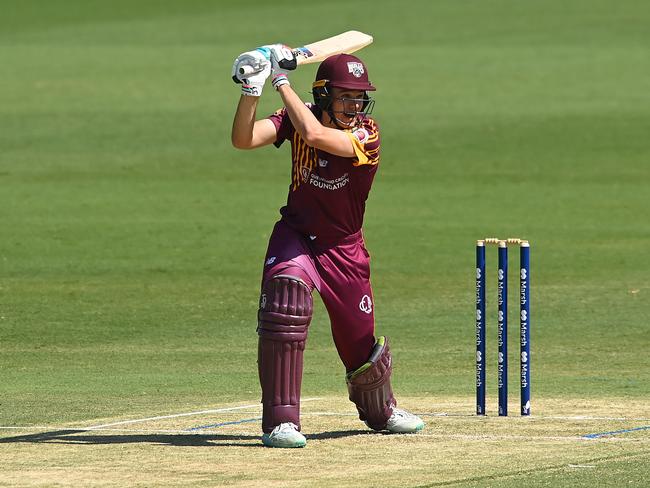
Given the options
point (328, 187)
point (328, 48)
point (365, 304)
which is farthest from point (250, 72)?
point (365, 304)

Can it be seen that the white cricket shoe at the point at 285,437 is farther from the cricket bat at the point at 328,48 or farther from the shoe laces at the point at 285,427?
the cricket bat at the point at 328,48

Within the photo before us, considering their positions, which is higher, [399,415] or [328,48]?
[328,48]

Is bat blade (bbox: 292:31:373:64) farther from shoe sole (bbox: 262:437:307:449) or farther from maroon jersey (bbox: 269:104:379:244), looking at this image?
shoe sole (bbox: 262:437:307:449)


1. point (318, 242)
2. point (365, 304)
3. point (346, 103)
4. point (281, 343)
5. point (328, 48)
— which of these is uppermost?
point (328, 48)

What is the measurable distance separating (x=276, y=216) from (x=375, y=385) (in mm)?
11974

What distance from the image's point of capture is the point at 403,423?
26.8 ft

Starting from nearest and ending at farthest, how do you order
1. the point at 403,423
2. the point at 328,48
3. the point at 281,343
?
the point at 281,343, the point at 403,423, the point at 328,48

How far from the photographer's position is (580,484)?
6.67m

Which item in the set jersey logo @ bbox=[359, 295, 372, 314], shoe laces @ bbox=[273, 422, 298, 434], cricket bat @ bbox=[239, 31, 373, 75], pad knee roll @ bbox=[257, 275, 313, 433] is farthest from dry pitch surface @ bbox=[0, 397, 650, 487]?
cricket bat @ bbox=[239, 31, 373, 75]

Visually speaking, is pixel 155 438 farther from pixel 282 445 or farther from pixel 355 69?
pixel 355 69

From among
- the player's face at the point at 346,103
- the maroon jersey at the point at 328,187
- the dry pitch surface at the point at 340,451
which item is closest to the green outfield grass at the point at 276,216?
the dry pitch surface at the point at 340,451

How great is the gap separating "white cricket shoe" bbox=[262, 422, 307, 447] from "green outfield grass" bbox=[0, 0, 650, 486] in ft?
0.37

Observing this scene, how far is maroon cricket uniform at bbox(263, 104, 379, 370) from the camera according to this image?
7.93 meters

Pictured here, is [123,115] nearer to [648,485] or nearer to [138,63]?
[138,63]
